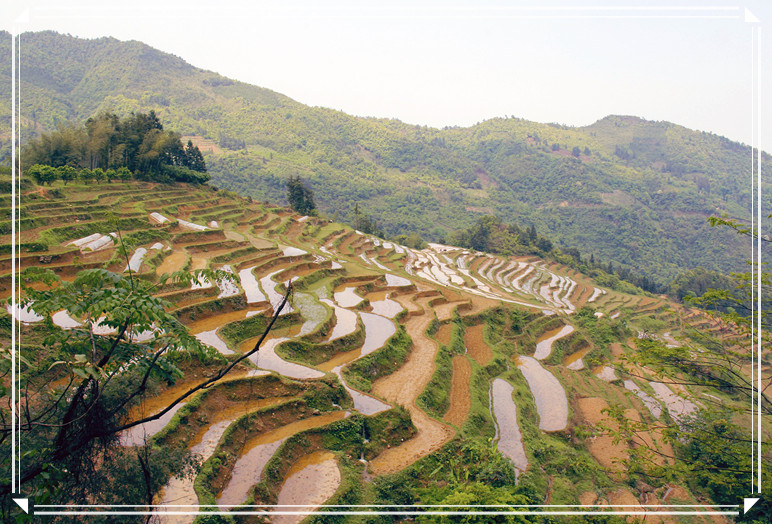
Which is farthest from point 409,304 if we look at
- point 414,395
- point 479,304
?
point 414,395

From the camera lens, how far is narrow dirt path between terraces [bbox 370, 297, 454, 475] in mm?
10320

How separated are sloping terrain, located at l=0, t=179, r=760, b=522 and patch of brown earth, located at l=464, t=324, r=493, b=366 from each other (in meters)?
0.10

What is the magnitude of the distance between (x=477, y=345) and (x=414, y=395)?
788cm

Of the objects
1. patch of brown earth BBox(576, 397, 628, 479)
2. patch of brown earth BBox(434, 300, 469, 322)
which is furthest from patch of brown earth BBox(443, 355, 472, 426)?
patch of brown earth BBox(576, 397, 628, 479)

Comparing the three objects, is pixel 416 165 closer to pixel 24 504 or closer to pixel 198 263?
pixel 198 263

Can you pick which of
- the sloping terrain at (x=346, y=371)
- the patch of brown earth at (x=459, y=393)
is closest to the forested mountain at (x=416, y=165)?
the sloping terrain at (x=346, y=371)

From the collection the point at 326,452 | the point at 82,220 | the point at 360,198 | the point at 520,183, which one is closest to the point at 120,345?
the point at 326,452

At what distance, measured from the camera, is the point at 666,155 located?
16962 centimetres

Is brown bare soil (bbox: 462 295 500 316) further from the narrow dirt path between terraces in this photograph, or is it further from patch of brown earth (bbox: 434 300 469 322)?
the narrow dirt path between terraces

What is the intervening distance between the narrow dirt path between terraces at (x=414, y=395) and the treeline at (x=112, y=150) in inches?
871

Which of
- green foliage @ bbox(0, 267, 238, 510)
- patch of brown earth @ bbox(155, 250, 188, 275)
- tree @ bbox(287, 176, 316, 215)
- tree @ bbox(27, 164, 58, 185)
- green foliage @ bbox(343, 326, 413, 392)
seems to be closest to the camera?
green foliage @ bbox(0, 267, 238, 510)

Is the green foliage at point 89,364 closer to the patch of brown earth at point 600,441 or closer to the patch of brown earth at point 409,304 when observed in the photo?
the patch of brown earth at point 600,441

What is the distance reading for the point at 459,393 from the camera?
1541 centimetres

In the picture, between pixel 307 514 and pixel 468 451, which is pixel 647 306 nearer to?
pixel 468 451
